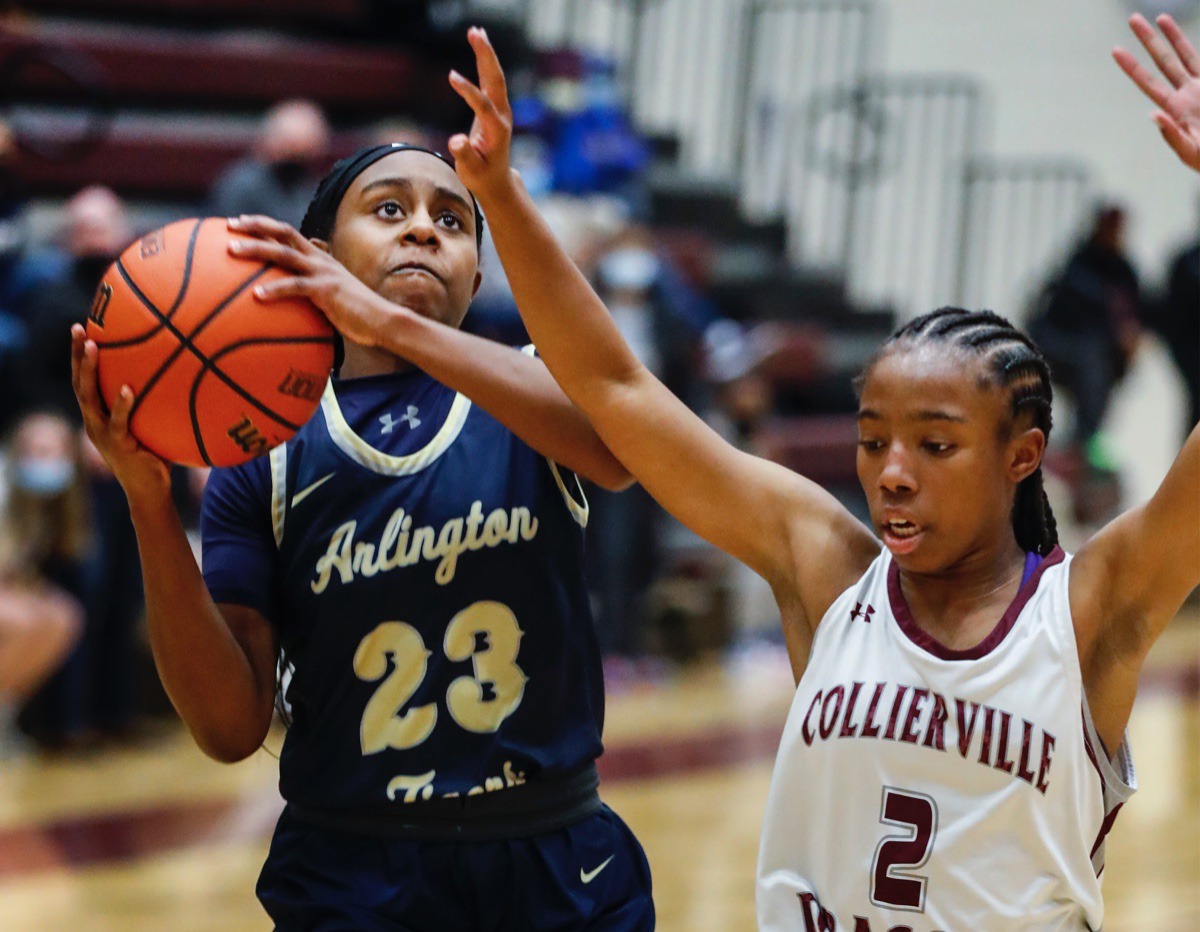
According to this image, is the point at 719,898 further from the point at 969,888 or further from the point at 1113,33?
the point at 1113,33

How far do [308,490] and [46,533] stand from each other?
181 inches

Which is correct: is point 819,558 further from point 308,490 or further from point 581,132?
point 581,132

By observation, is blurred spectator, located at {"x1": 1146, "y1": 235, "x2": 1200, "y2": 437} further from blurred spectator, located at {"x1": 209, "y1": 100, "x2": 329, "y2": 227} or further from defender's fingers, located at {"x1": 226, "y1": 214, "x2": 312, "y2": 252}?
defender's fingers, located at {"x1": 226, "y1": 214, "x2": 312, "y2": 252}

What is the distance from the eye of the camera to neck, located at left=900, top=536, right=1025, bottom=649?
2477mm

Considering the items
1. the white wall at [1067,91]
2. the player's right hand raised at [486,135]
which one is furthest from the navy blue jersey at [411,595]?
the white wall at [1067,91]

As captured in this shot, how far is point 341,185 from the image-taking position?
2.73m

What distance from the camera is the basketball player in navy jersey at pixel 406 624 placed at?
2582 millimetres

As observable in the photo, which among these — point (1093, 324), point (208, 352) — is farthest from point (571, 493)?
point (1093, 324)

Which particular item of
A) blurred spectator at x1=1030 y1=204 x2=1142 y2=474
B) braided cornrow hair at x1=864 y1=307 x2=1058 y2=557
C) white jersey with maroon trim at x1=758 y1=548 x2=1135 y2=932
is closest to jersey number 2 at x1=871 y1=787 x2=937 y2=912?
white jersey with maroon trim at x1=758 y1=548 x2=1135 y2=932

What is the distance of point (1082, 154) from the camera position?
14.4m

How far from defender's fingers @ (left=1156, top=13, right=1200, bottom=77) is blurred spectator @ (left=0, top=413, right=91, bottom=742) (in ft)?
15.2

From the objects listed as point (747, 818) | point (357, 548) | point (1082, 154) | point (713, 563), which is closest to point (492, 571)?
point (357, 548)

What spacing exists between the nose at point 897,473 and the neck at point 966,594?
169 mm

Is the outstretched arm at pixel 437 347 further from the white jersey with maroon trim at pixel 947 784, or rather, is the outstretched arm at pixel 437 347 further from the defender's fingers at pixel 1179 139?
the defender's fingers at pixel 1179 139
